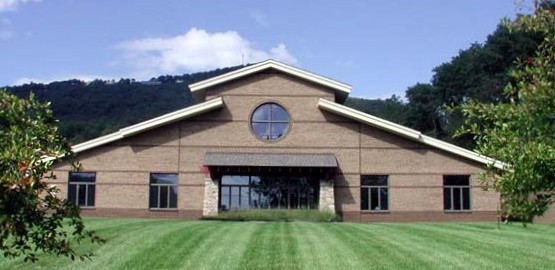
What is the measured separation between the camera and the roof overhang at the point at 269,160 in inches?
1412

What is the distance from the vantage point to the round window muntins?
37625mm

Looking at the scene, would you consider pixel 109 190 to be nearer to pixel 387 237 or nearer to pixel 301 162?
pixel 301 162

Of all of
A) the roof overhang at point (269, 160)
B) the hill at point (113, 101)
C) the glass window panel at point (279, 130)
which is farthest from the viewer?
the hill at point (113, 101)

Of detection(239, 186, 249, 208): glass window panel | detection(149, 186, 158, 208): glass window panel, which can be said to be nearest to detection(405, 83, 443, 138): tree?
detection(239, 186, 249, 208): glass window panel

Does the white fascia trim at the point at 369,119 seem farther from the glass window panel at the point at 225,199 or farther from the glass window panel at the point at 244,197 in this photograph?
the glass window panel at the point at 225,199

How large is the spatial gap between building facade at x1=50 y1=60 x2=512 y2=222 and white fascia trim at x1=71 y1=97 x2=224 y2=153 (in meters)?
0.08

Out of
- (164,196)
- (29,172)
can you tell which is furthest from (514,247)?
(164,196)

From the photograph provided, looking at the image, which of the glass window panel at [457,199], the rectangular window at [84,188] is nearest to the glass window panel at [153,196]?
the rectangular window at [84,188]

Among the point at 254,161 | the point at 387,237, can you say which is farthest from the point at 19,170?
the point at 254,161

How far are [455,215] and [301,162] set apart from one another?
339 inches

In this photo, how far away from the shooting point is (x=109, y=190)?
37.0m

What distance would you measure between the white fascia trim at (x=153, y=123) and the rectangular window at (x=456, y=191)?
12652 mm

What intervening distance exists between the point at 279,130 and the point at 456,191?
32.4 feet

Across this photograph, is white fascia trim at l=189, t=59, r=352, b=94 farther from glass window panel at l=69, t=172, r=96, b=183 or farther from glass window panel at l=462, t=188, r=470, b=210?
glass window panel at l=462, t=188, r=470, b=210
